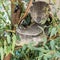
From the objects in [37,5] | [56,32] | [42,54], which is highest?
[37,5]

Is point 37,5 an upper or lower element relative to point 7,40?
upper

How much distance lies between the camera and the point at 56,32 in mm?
998

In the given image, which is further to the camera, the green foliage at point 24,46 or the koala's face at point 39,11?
the koala's face at point 39,11

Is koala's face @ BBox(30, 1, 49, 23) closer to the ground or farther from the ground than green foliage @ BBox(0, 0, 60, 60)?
farther from the ground

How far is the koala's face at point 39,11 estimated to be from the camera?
1.08 meters

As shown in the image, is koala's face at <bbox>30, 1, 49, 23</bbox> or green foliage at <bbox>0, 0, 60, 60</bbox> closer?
green foliage at <bbox>0, 0, 60, 60</bbox>

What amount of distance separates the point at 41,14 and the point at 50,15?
5 cm

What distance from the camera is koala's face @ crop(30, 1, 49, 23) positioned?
1080 millimetres

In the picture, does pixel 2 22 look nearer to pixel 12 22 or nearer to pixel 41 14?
pixel 12 22

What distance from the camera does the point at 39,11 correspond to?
1.10 m

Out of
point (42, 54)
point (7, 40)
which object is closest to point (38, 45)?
point (42, 54)

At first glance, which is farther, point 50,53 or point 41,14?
point 41,14

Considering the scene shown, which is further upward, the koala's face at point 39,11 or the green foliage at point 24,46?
the koala's face at point 39,11

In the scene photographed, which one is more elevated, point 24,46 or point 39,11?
point 39,11
